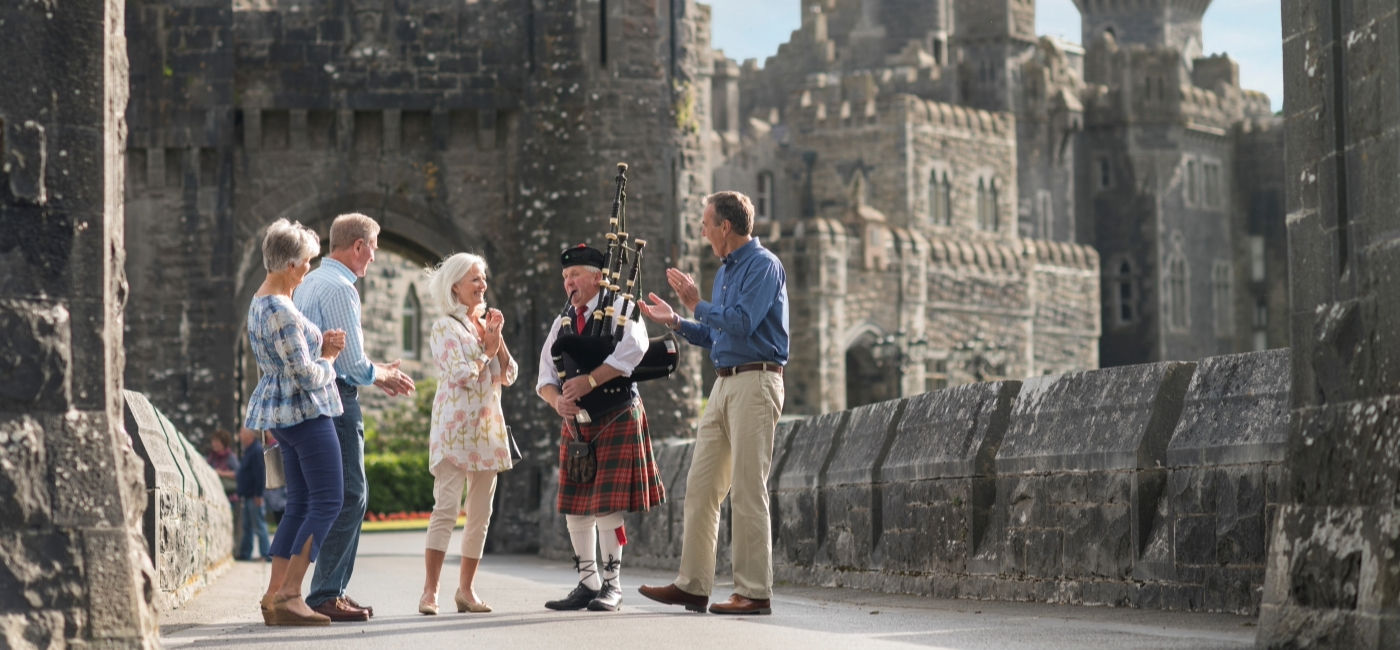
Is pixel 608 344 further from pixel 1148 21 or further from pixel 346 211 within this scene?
pixel 1148 21

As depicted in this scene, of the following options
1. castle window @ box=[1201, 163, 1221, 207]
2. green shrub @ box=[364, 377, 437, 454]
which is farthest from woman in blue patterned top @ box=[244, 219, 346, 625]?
castle window @ box=[1201, 163, 1221, 207]

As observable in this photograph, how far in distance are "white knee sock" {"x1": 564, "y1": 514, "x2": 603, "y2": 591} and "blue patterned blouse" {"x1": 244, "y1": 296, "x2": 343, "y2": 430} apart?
149 cm

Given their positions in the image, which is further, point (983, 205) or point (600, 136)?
point (983, 205)

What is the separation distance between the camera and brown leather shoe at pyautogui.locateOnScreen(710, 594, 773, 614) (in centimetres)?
883

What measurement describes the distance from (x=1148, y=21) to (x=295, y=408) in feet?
314

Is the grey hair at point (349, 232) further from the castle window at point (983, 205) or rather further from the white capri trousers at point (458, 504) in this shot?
the castle window at point (983, 205)

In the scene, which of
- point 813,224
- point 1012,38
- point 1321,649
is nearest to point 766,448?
point 1321,649

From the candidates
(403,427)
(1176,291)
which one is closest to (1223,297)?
(1176,291)

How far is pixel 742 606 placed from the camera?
8.83 meters

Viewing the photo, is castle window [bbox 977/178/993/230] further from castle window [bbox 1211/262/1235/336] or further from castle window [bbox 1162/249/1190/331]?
castle window [bbox 1211/262/1235/336]

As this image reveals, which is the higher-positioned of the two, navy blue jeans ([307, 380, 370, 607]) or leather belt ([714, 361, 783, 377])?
leather belt ([714, 361, 783, 377])

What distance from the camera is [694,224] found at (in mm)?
25172

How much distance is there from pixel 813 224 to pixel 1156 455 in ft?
173

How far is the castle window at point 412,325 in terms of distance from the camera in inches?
2125
